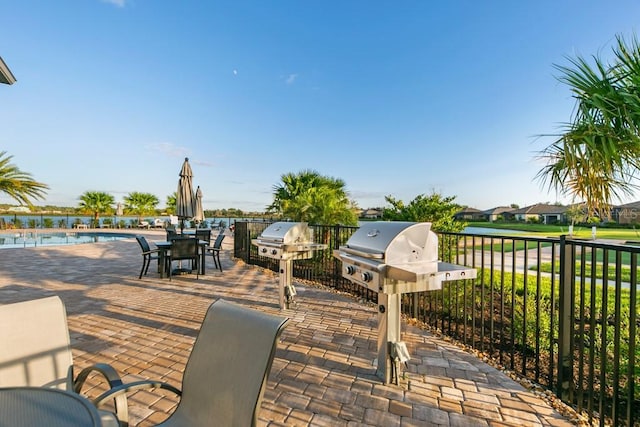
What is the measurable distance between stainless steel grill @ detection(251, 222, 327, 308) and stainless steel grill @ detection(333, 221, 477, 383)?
162 centimetres

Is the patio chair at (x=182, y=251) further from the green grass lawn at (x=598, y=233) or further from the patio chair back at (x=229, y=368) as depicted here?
the green grass lawn at (x=598, y=233)

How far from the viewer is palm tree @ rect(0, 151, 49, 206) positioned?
10.1 metres

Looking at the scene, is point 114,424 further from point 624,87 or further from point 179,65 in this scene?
point 179,65

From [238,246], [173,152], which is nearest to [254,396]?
[238,246]

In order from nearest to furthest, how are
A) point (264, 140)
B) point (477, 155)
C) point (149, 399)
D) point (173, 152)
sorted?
1. point (149, 399)
2. point (477, 155)
3. point (264, 140)
4. point (173, 152)

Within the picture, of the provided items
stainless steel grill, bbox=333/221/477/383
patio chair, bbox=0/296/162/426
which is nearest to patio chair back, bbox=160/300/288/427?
patio chair, bbox=0/296/162/426

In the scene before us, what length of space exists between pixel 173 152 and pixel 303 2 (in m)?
13.4

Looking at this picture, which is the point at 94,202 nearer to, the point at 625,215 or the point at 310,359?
the point at 310,359

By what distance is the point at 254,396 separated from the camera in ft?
3.83

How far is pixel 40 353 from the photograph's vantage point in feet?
4.69

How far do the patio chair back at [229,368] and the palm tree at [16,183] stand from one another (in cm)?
1338

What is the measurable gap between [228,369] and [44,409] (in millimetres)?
634

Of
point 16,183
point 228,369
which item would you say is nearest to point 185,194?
point 228,369

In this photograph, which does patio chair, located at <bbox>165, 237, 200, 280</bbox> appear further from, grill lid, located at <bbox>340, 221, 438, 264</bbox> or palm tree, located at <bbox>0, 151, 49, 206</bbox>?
palm tree, located at <bbox>0, 151, 49, 206</bbox>
